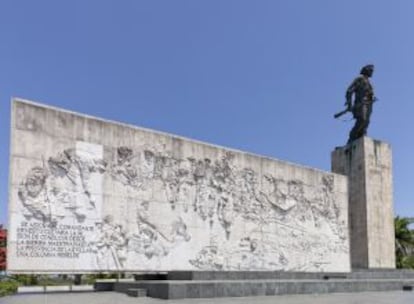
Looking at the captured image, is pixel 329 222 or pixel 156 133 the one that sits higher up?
pixel 156 133

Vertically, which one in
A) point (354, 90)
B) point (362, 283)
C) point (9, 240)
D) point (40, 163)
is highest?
point (354, 90)

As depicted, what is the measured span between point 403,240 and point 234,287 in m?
20.4

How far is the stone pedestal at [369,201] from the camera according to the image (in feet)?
60.1

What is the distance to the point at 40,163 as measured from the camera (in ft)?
33.1

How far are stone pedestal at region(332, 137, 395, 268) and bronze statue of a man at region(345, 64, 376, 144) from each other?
487 mm

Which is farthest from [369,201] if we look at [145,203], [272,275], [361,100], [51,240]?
[51,240]

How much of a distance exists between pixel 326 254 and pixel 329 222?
1.05m

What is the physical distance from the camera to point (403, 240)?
90.9ft

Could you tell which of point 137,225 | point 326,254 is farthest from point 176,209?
point 326,254

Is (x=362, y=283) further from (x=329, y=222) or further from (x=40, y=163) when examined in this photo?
(x=40, y=163)

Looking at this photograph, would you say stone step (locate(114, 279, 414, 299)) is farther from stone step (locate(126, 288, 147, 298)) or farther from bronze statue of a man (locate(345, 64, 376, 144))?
bronze statue of a man (locate(345, 64, 376, 144))

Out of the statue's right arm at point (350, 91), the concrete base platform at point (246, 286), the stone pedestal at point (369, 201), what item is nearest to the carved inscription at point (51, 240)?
the concrete base platform at point (246, 286)

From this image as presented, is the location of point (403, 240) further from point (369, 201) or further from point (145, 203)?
point (145, 203)

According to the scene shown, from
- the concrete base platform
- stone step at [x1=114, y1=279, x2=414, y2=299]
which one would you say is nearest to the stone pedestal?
the concrete base platform
